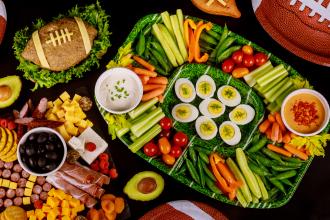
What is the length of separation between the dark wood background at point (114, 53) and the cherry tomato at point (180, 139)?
24cm

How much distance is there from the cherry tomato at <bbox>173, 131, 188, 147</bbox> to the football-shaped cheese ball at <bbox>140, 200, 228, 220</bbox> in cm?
32

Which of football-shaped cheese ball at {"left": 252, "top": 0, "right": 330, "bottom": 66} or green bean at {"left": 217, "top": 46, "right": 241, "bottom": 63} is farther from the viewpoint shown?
green bean at {"left": 217, "top": 46, "right": 241, "bottom": 63}

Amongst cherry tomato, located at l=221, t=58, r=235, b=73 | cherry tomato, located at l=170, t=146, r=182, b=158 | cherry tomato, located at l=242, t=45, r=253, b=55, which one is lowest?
cherry tomato, located at l=170, t=146, r=182, b=158

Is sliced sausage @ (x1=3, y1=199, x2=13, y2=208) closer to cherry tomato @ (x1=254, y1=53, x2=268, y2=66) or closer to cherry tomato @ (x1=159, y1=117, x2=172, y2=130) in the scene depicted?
cherry tomato @ (x1=159, y1=117, x2=172, y2=130)

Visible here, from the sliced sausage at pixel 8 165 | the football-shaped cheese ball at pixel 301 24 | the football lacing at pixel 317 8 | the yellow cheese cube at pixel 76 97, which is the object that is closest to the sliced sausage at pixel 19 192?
the sliced sausage at pixel 8 165

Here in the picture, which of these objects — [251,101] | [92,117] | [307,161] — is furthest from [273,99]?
[92,117]

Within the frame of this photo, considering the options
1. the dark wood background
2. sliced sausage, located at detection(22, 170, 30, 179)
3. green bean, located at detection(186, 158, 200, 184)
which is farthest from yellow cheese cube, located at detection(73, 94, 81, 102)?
green bean, located at detection(186, 158, 200, 184)

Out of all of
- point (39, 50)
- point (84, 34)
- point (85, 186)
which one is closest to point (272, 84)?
point (84, 34)

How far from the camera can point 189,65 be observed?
3.19 metres

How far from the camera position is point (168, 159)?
3.06 meters

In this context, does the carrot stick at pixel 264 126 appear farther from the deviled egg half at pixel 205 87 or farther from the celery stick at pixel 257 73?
the deviled egg half at pixel 205 87

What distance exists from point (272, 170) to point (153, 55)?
93 cm

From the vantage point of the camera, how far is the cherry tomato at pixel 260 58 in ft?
10.3

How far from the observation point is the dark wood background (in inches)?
127
